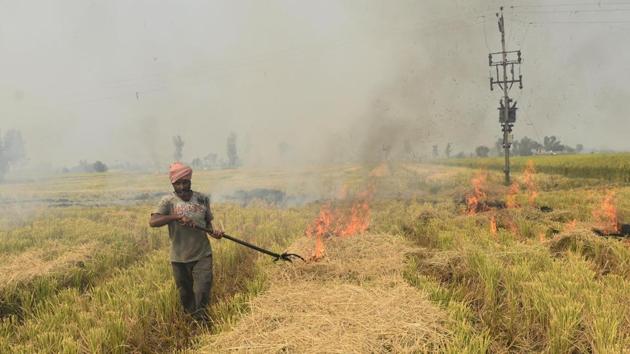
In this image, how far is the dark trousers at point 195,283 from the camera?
505 cm

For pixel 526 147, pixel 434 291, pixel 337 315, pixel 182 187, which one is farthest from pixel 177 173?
pixel 526 147

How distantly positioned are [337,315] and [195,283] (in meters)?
1.99

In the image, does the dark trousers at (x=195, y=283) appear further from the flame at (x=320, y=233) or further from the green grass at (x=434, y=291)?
the flame at (x=320, y=233)

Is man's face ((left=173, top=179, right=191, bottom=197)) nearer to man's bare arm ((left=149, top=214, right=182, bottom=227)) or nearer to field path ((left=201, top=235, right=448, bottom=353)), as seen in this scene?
man's bare arm ((left=149, top=214, right=182, bottom=227))

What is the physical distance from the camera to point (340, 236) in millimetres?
8070

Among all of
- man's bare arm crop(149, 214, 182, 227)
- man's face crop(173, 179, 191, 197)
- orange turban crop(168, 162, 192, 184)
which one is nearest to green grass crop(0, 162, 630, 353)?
man's bare arm crop(149, 214, 182, 227)

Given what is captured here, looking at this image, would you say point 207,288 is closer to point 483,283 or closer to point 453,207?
point 483,283

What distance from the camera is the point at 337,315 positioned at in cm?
416

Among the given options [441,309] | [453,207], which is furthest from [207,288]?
[453,207]

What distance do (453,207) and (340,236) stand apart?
7.46m

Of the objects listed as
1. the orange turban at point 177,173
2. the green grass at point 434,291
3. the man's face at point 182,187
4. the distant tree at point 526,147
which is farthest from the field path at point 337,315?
the distant tree at point 526,147

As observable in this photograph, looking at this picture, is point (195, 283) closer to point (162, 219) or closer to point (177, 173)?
point (162, 219)

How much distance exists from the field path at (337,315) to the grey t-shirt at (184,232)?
40.3 inches

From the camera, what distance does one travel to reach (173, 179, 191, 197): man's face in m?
5.07
